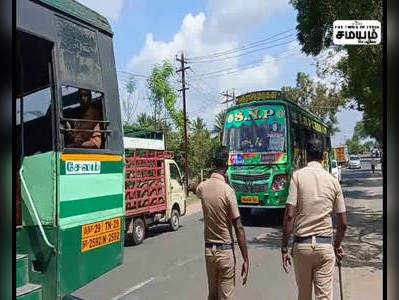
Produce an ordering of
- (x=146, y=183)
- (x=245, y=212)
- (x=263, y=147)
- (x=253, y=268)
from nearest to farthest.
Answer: (x=253, y=268) < (x=146, y=183) < (x=263, y=147) < (x=245, y=212)

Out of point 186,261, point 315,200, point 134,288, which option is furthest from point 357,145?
point 186,261

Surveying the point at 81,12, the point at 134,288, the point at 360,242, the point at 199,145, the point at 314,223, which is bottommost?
the point at 134,288

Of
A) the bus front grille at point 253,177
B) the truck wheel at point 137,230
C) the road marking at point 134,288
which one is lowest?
the road marking at point 134,288

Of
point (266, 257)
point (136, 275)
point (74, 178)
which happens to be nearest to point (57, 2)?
point (74, 178)

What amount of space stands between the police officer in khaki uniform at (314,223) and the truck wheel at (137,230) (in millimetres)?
4784

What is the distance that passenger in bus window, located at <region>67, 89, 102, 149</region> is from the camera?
3012 mm

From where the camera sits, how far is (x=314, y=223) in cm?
Result: 324

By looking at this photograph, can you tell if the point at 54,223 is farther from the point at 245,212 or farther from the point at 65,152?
the point at 245,212

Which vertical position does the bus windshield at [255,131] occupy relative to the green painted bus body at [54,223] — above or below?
above

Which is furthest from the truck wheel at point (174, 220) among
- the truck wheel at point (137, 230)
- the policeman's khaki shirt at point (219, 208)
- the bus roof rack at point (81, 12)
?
the bus roof rack at point (81, 12)

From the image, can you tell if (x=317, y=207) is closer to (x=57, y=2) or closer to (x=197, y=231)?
(x=57, y=2)

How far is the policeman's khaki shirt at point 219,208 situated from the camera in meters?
3.29

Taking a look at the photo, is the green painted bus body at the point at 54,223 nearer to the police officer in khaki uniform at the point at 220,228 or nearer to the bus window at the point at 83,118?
the bus window at the point at 83,118

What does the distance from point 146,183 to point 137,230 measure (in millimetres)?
821
